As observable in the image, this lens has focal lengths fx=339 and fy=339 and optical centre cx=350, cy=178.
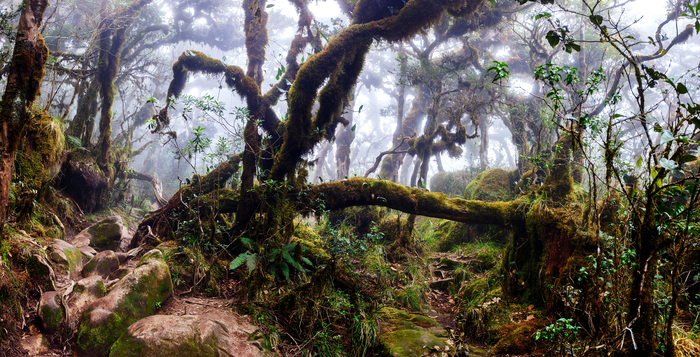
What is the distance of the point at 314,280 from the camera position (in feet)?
15.4

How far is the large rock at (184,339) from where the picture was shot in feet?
11.1

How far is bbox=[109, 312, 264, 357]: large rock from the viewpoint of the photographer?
3391 millimetres

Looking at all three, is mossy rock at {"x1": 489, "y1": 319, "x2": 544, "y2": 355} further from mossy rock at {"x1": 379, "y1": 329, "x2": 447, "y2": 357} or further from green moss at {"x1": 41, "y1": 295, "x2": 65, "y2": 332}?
green moss at {"x1": 41, "y1": 295, "x2": 65, "y2": 332}

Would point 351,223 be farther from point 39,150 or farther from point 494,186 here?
point 39,150

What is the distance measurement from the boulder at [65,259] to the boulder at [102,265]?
0.15 metres

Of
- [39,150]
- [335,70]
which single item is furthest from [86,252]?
[335,70]

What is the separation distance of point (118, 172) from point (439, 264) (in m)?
11.4

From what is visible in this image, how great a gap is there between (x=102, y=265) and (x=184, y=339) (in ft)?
9.93

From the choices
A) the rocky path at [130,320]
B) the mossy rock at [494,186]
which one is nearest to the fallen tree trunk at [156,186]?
the rocky path at [130,320]

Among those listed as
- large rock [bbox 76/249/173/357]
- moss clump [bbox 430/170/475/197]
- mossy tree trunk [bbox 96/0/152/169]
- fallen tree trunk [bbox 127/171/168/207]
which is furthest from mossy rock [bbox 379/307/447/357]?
moss clump [bbox 430/170/475/197]

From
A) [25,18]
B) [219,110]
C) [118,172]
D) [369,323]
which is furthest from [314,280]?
[118,172]

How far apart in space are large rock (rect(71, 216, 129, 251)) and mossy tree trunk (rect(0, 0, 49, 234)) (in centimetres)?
425

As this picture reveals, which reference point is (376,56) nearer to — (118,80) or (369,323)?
(118,80)

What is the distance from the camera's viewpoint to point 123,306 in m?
4.11
